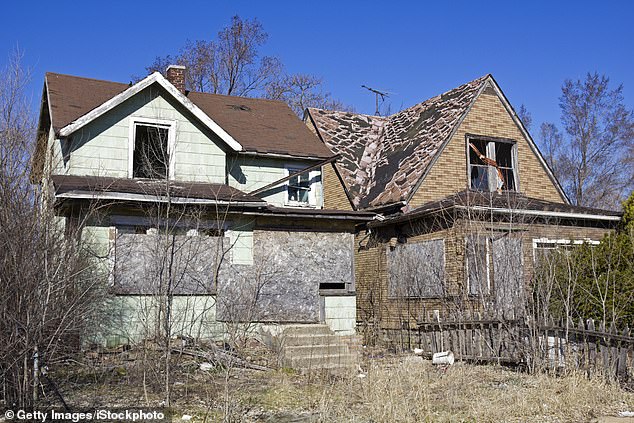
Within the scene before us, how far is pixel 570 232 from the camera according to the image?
18.0 metres

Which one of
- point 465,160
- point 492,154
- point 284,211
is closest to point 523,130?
point 492,154

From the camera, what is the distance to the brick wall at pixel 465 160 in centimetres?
1895

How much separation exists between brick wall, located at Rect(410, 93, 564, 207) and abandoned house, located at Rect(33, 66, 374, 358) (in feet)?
11.2

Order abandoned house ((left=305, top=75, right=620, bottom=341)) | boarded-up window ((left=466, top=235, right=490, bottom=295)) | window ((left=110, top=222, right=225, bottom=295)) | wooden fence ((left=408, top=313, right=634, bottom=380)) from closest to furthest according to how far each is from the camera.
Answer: wooden fence ((left=408, top=313, right=634, bottom=380)) < window ((left=110, top=222, right=225, bottom=295)) < boarded-up window ((left=466, top=235, right=490, bottom=295)) < abandoned house ((left=305, top=75, right=620, bottom=341))

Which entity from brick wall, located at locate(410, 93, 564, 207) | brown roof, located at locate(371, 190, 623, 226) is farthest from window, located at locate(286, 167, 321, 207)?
brick wall, located at locate(410, 93, 564, 207)

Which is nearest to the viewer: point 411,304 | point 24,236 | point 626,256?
point 24,236

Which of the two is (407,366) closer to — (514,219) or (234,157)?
(514,219)

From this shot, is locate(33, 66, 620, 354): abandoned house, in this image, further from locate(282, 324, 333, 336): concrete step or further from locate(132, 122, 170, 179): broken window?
locate(282, 324, 333, 336): concrete step

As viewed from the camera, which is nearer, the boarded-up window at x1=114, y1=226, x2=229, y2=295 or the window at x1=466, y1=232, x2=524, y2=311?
the window at x1=466, y1=232, x2=524, y2=311

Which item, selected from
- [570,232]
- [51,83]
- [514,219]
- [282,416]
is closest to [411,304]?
[514,219]

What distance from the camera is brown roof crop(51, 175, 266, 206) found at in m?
13.1

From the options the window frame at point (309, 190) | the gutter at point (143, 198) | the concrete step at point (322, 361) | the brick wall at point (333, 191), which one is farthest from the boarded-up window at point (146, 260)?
the brick wall at point (333, 191)

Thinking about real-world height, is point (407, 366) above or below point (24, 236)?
below

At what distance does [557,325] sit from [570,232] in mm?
7530
